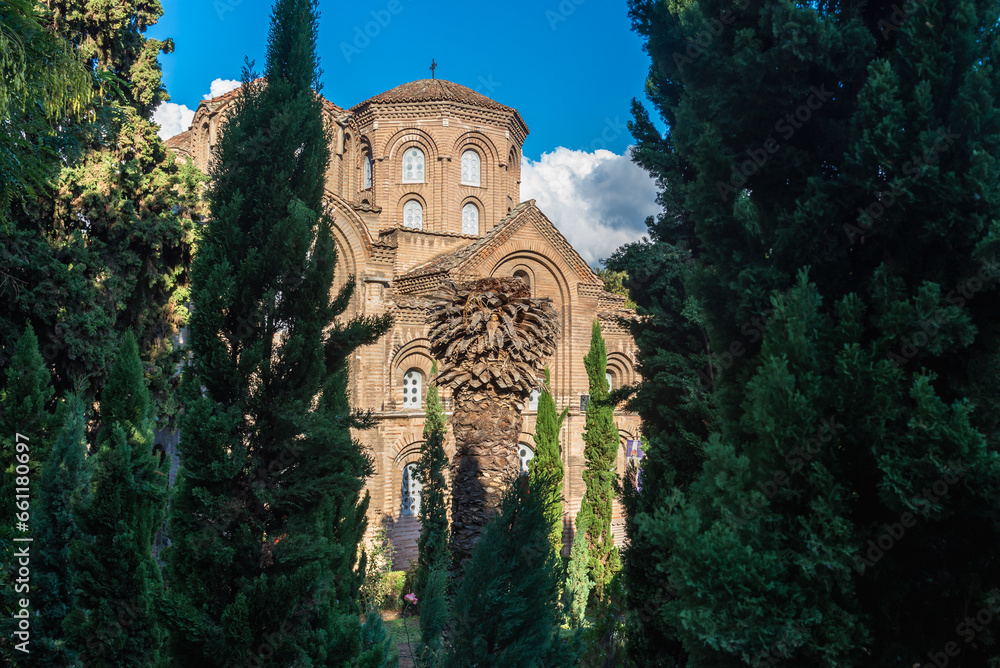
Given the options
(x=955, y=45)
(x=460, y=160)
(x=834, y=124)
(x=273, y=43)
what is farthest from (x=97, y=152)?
(x=460, y=160)

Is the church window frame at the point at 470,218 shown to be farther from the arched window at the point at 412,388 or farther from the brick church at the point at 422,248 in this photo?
the arched window at the point at 412,388

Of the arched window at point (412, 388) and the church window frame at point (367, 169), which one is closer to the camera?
the arched window at point (412, 388)

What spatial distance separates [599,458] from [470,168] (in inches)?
552

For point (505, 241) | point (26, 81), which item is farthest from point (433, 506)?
point (505, 241)

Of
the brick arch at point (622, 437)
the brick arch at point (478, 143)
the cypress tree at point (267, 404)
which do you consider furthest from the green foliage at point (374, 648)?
the brick arch at point (478, 143)

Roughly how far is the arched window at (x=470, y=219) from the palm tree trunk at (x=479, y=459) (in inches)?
592

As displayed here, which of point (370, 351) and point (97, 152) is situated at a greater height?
point (97, 152)

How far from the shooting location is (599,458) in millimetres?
14461

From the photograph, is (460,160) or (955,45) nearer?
(955,45)

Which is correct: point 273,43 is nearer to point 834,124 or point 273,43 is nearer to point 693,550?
point 834,124

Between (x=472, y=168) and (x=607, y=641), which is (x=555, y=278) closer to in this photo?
(x=472, y=168)

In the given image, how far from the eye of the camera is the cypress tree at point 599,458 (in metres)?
14.2

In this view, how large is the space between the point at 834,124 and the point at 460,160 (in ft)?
67.7

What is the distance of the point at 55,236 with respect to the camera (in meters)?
10.5
